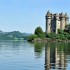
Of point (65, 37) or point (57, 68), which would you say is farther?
point (65, 37)

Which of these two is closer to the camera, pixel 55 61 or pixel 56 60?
pixel 55 61

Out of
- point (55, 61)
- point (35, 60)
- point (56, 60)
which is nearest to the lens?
point (55, 61)

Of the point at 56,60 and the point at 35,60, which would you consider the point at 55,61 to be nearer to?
the point at 56,60

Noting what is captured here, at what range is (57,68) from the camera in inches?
1072

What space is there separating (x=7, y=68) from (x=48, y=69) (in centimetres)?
327

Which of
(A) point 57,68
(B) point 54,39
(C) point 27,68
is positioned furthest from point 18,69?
(B) point 54,39

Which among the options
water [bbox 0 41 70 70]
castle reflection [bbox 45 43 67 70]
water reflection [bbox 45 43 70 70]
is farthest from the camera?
water [bbox 0 41 70 70]

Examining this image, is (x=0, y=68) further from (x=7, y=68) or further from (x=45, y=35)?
(x=45, y=35)

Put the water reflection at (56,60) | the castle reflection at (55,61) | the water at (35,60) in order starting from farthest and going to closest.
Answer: the water at (35,60)
the water reflection at (56,60)
the castle reflection at (55,61)

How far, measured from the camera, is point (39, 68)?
27.5 metres

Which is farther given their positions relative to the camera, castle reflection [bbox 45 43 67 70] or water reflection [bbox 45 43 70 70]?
water reflection [bbox 45 43 70 70]

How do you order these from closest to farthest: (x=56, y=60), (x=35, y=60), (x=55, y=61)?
(x=55, y=61), (x=56, y=60), (x=35, y=60)

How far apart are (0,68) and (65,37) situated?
168 metres

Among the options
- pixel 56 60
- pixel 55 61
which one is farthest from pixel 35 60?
pixel 55 61
